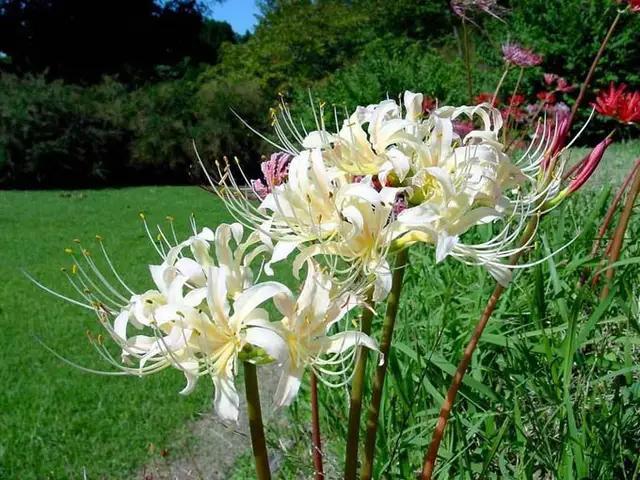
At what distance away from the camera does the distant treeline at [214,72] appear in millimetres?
10852

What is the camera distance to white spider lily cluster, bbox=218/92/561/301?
0.87m

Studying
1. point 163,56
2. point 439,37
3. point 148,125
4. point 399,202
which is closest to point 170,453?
point 399,202

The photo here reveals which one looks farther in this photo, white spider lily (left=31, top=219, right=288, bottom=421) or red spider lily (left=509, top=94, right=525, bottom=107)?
red spider lily (left=509, top=94, right=525, bottom=107)

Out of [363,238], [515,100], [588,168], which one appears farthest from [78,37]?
[363,238]

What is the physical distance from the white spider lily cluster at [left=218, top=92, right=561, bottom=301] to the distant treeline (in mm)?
7381

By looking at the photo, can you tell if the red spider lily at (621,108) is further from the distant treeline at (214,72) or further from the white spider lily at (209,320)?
the distant treeline at (214,72)

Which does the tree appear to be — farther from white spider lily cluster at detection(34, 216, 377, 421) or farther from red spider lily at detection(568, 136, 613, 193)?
white spider lily cluster at detection(34, 216, 377, 421)

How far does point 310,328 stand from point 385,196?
0.59ft

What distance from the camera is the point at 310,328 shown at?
83 centimetres

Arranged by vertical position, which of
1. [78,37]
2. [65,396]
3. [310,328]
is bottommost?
[65,396]

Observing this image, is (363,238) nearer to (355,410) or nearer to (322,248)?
(322,248)

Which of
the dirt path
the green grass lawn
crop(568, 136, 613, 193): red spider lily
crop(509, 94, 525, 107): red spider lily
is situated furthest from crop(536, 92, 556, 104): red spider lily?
the green grass lawn

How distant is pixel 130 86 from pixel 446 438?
19.9 metres

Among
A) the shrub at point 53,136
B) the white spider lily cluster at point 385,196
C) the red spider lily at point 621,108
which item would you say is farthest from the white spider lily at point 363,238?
the shrub at point 53,136
